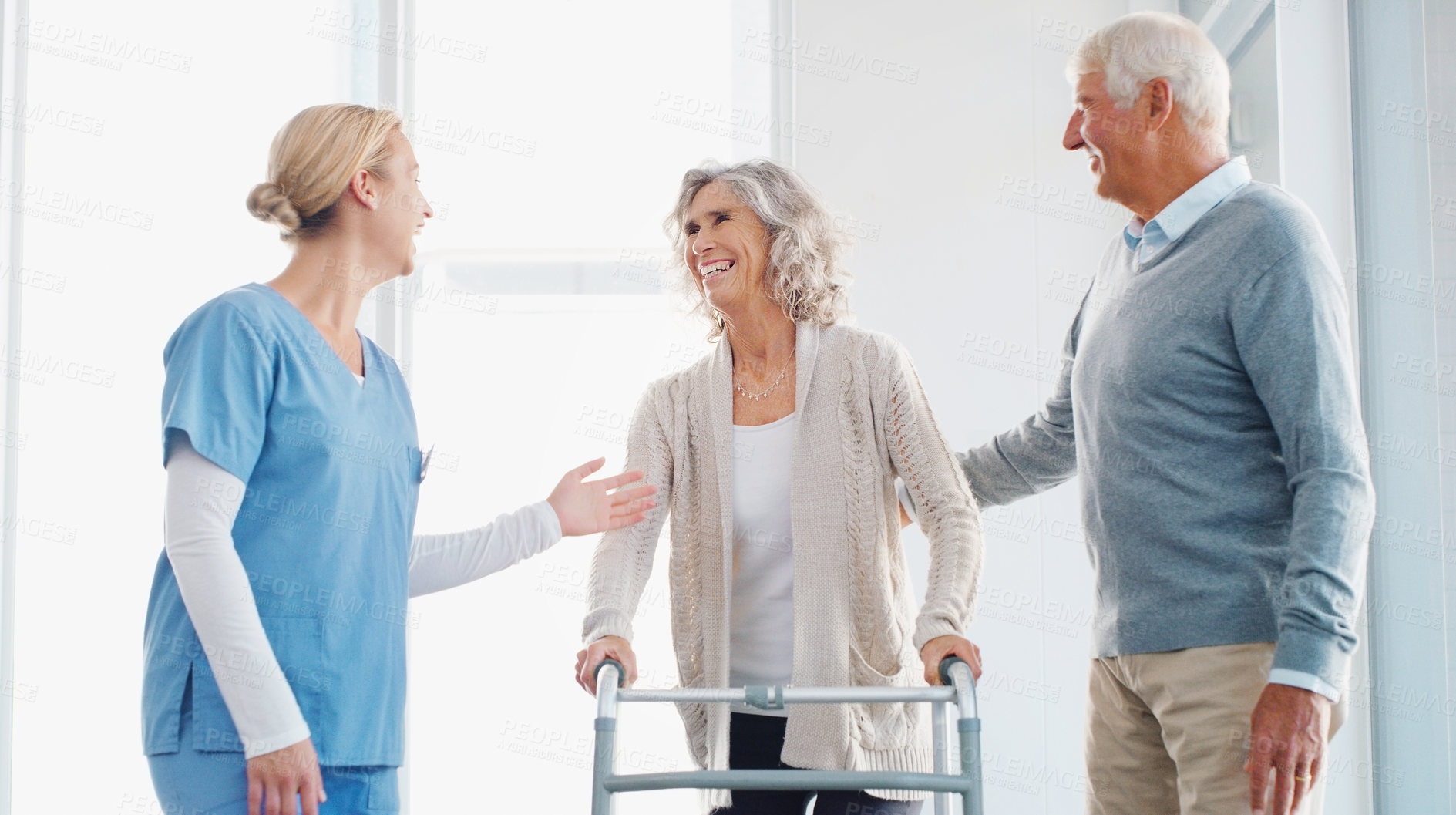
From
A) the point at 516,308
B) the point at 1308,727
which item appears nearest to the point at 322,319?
the point at 1308,727

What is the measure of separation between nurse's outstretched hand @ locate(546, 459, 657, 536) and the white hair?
0.92 meters

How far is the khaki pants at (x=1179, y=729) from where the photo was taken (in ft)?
4.42

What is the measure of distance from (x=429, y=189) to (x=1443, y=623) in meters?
2.56

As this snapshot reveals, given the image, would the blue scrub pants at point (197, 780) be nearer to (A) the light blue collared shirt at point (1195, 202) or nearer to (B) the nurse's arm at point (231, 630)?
(B) the nurse's arm at point (231, 630)

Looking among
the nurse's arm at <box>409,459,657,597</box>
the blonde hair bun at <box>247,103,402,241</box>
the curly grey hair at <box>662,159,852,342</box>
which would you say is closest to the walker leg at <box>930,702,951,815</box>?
the nurse's arm at <box>409,459,657,597</box>

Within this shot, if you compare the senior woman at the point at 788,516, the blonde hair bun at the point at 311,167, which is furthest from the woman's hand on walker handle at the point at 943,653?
the blonde hair bun at the point at 311,167

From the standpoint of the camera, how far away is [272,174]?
4.74ft

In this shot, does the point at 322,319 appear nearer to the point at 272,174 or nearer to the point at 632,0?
the point at 272,174

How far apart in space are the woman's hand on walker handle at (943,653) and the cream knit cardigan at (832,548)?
17mm

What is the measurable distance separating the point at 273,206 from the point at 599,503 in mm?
632

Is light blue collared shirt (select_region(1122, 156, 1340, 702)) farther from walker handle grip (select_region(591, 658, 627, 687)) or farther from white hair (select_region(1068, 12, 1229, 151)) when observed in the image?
walker handle grip (select_region(591, 658, 627, 687))

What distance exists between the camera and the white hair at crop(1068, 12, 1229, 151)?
1.52m

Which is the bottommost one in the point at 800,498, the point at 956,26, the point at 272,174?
the point at 800,498

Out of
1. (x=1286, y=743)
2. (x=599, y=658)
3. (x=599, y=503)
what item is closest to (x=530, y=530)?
(x=599, y=503)
